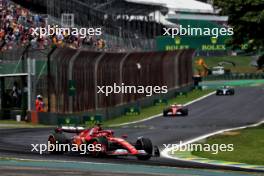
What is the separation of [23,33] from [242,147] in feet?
66.1

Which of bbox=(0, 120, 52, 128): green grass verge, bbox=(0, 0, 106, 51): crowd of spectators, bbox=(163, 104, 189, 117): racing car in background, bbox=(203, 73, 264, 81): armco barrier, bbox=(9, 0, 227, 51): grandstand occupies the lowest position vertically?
bbox=(0, 120, 52, 128): green grass verge

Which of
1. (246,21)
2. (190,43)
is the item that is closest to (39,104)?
(246,21)

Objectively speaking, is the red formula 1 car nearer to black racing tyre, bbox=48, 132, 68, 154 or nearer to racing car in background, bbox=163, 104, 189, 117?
black racing tyre, bbox=48, 132, 68, 154

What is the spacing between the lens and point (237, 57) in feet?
305

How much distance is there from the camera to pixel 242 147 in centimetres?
2995

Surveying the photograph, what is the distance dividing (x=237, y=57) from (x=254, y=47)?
53.4 metres

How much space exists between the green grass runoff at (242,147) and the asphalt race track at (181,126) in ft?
5.71

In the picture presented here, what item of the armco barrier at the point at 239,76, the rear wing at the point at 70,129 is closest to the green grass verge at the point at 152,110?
the armco barrier at the point at 239,76

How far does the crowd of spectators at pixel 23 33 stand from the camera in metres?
45.5

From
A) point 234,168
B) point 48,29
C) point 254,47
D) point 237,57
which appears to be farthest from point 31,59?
point 237,57

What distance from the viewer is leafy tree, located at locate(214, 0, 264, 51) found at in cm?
3862

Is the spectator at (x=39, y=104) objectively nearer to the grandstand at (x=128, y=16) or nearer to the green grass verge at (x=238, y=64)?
the grandstand at (x=128, y=16)

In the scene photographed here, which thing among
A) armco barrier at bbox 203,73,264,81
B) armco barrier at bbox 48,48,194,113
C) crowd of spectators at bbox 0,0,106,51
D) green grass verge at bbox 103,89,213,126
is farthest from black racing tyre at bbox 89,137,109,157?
armco barrier at bbox 203,73,264,81

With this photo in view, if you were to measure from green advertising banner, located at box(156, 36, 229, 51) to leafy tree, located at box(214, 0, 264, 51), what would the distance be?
114 feet
